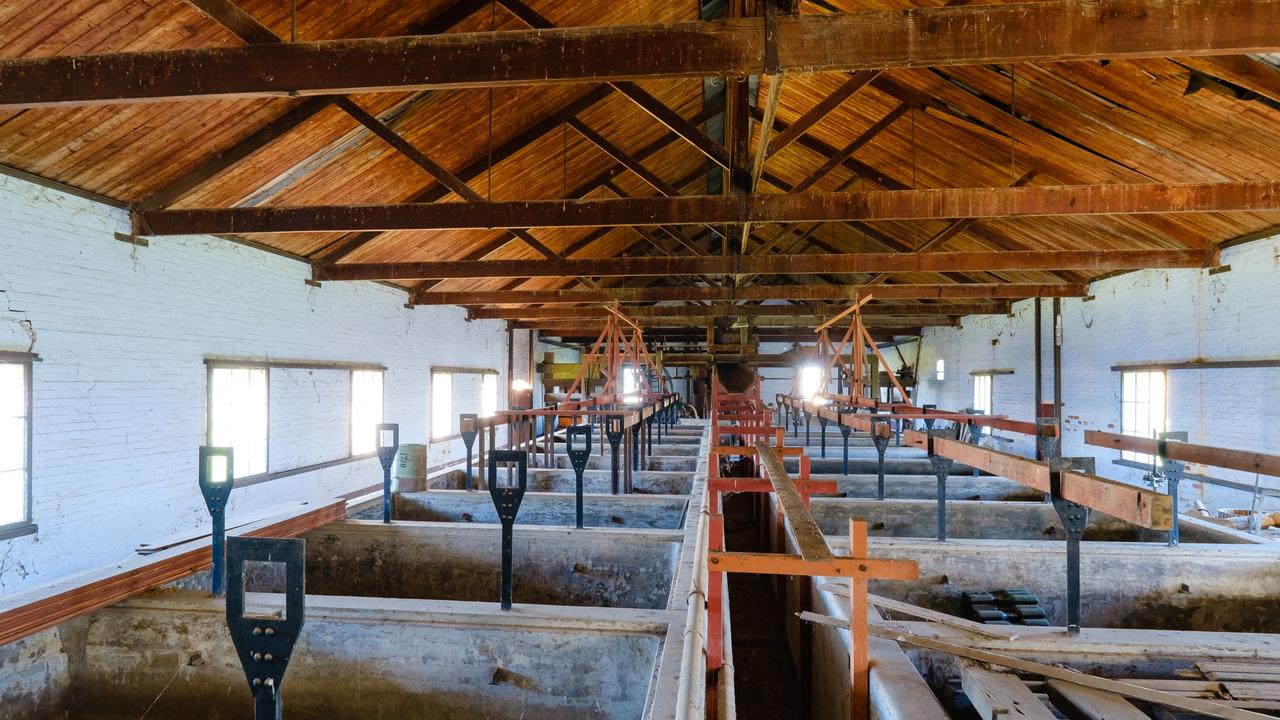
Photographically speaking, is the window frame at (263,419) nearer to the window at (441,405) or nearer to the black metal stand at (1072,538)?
the window at (441,405)

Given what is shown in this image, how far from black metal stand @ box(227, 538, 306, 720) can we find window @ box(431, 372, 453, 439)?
1019 cm

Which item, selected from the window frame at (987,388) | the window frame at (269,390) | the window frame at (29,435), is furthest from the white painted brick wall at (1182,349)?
the window frame at (29,435)

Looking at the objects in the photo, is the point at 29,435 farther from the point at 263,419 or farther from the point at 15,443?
the point at 263,419

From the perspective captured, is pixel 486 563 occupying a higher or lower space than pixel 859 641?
lower

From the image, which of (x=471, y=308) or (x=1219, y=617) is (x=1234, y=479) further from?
(x=471, y=308)

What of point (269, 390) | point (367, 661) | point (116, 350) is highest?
point (116, 350)

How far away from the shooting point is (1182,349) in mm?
8383

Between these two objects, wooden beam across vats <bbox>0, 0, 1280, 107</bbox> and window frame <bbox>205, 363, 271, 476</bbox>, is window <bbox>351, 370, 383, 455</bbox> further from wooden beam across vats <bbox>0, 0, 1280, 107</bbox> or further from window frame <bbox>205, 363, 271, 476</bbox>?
wooden beam across vats <bbox>0, 0, 1280, 107</bbox>

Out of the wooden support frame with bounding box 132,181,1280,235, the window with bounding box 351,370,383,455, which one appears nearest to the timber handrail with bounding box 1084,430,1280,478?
the wooden support frame with bounding box 132,181,1280,235

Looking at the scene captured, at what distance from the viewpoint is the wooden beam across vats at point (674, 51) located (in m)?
2.76

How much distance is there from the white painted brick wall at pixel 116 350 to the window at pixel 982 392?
14.3 meters

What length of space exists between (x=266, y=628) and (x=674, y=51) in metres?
2.87

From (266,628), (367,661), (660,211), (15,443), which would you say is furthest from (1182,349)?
(15,443)

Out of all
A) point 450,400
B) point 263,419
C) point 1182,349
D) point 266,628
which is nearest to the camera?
point 266,628
